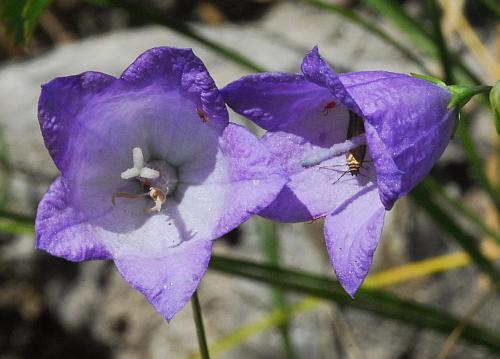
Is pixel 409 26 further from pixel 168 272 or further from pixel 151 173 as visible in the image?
pixel 168 272

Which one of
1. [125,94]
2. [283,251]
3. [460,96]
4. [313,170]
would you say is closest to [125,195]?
[125,94]

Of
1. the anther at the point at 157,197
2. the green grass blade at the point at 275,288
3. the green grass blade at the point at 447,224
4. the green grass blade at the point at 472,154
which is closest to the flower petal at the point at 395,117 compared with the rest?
the green grass blade at the point at 447,224

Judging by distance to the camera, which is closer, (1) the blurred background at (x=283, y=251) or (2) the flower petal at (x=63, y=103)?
(2) the flower petal at (x=63, y=103)

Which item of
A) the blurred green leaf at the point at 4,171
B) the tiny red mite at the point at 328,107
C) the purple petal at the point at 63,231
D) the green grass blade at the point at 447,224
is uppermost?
the tiny red mite at the point at 328,107

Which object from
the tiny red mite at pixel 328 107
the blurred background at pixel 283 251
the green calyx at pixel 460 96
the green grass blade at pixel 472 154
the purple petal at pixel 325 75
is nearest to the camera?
the purple petal at pixel 325 75

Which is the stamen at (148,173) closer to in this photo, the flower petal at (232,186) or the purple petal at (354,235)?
the flower petal at (232,186)

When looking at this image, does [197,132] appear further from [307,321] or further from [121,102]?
[307,321]
